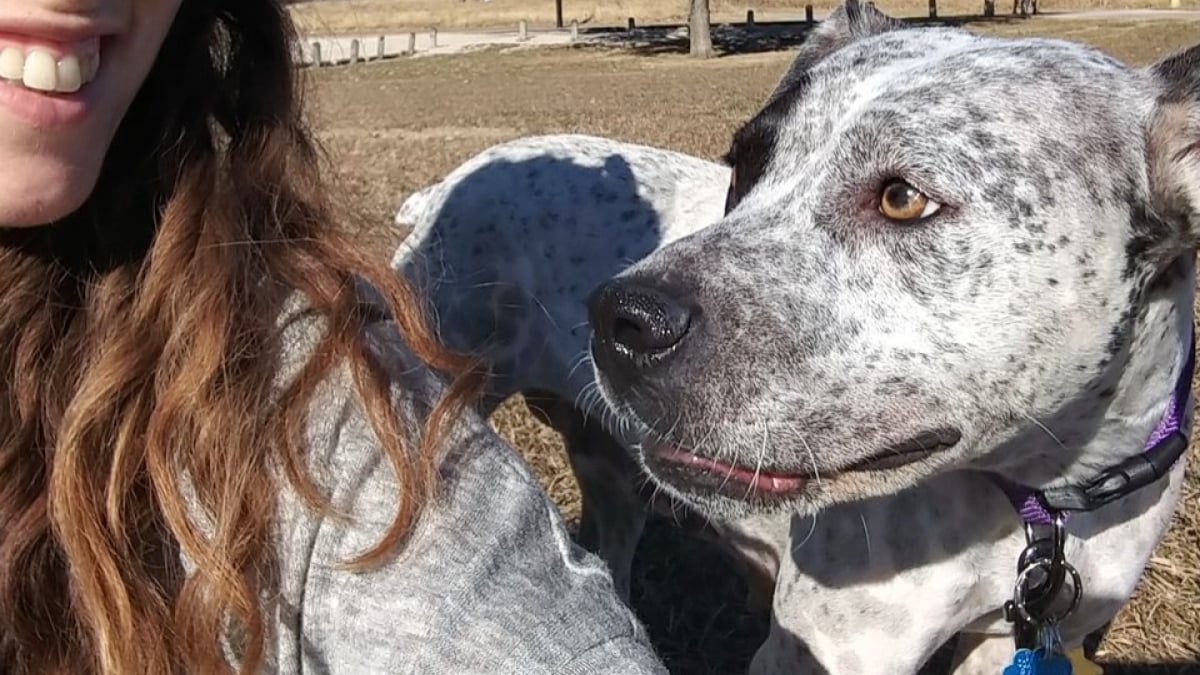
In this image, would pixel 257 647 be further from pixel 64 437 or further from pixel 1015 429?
pixel 1015 429

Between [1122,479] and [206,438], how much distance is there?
1.78m

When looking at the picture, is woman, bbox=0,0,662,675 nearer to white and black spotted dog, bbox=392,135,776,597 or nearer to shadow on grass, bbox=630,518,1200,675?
white and black spotted dog, bbox=392,135,776,597

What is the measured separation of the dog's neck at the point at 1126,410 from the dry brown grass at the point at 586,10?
42.5 m

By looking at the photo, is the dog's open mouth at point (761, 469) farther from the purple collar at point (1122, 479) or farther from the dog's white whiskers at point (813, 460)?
the purple collar at point (1122, 479)

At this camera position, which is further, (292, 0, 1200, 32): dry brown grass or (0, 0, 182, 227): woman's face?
(292, 0, 1200, 32): dry brown grass

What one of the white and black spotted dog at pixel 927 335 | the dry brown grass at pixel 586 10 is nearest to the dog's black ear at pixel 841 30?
the white and black spotted dog at pixel 927 335


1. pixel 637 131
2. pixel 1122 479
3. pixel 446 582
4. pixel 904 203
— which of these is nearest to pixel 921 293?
pixel 904 203

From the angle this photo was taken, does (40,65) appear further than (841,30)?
No

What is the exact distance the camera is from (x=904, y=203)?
2496 millimetres

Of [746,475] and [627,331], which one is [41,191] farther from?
[746,475]

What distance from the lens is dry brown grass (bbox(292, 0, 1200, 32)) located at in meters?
45.8

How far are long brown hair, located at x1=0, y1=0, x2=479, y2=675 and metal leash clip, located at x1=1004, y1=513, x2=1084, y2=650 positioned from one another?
4.38ft

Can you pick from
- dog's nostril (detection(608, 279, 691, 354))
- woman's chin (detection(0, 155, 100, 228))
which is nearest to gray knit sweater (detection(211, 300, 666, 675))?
woman's chin (detection(0, 155, 100, 228))

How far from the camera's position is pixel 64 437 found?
68.0 inches
